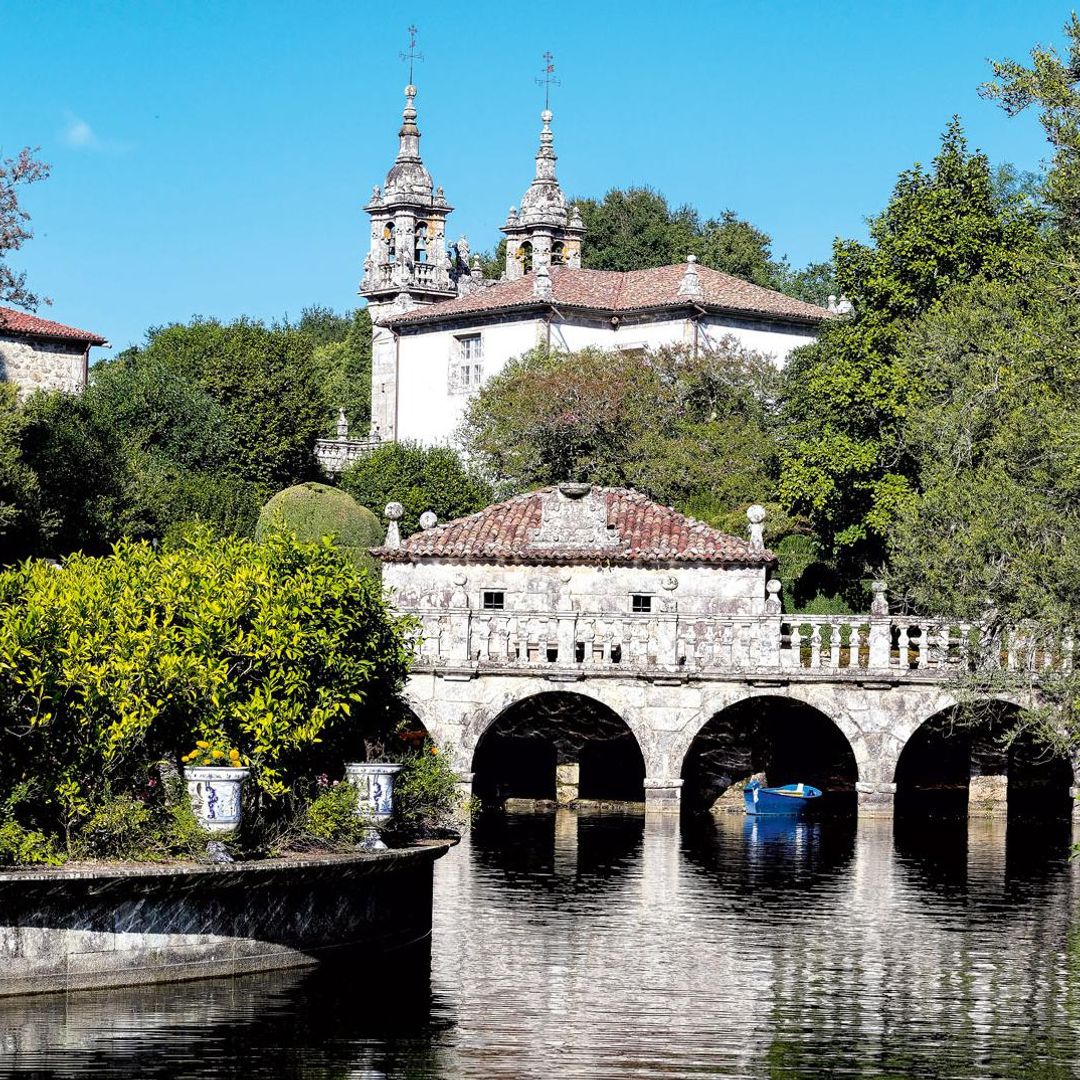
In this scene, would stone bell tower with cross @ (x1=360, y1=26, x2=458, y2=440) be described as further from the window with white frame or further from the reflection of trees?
the reflection of trees

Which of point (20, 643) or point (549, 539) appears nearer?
point (20, 643)

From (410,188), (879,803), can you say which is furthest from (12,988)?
(410,188)

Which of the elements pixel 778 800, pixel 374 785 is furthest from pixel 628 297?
pixel 374 785

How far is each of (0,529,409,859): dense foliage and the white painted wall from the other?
43622 mm

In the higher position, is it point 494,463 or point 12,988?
point 494,463

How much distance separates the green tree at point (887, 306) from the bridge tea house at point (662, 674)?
19.0 feet

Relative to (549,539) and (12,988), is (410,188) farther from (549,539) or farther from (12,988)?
(12,988)

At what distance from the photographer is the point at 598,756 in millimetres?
45500

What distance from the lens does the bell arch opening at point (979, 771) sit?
42.5m

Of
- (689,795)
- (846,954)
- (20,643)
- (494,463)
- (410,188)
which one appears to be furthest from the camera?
(410,188)

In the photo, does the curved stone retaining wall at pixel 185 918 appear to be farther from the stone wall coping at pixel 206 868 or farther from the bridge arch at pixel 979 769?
the bridge arch at pixel 979 769

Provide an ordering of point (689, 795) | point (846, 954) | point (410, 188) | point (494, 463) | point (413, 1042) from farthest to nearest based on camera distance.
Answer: point (410, 188) → point (494, 463) → point (689, 795) → point (846, 954) → point (413, 1042)

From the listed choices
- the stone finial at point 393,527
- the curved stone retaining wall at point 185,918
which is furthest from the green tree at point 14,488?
the curved stone retaining wall at point 185,918

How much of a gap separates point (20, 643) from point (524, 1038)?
6.65 meters
